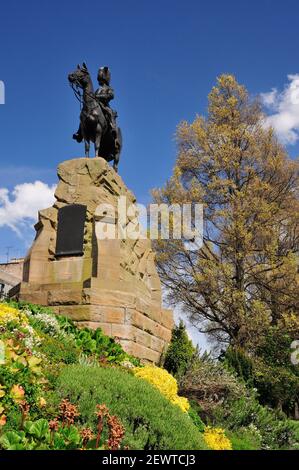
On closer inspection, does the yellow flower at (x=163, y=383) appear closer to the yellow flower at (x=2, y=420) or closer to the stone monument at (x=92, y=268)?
the stone monument at (x=92, y=268)

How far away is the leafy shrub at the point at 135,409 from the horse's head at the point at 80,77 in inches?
397

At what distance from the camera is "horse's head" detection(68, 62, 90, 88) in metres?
14.4

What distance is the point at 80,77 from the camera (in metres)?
14.4

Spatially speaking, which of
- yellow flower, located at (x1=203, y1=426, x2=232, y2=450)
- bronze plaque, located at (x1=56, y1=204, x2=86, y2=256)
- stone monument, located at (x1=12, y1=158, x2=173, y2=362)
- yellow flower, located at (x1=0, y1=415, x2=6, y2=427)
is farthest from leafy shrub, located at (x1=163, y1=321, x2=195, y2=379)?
yellow flower, located at (x1=0, y1=415, x2=6, y2=427)

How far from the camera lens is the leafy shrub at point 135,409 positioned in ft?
18.1

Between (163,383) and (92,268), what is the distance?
169 inches

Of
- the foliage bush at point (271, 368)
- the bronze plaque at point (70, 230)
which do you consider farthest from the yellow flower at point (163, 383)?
the foliage bush at point (271, 368)

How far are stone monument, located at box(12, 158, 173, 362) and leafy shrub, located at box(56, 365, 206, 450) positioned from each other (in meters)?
4.86

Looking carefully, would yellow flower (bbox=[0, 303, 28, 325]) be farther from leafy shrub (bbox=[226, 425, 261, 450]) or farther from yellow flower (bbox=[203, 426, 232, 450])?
leafy shrub (bbox=[226, 425, 261, 450])

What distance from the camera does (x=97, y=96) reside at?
1505 cm

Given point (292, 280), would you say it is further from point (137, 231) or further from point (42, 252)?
point (42, 252)

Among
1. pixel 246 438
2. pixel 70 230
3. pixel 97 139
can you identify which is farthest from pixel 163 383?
pixel 97 139

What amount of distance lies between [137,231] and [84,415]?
9430 millimetres

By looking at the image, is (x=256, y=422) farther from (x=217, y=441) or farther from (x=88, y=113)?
(x=88, y=113)
